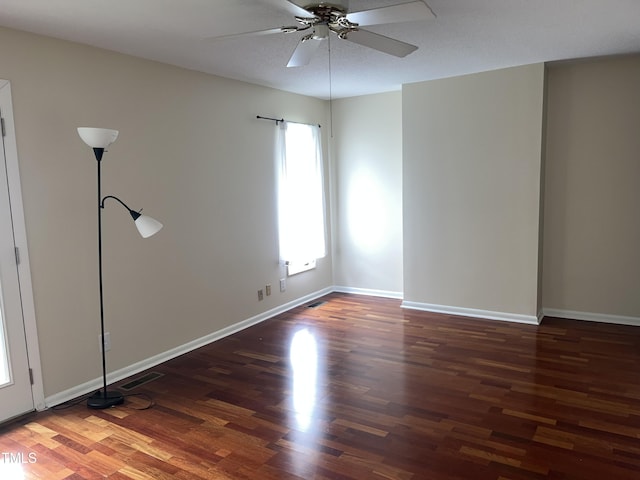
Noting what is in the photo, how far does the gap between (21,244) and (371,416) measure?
2.45 meters

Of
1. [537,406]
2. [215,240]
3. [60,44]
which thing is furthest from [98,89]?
[537,406]

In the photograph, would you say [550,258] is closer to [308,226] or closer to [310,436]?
[308,226]

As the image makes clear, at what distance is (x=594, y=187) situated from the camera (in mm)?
4430

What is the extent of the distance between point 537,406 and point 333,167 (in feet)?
12.6

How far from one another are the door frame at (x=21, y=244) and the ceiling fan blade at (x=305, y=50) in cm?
175

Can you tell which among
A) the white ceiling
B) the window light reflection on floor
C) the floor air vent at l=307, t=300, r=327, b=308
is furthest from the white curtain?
the window light reflection on floor

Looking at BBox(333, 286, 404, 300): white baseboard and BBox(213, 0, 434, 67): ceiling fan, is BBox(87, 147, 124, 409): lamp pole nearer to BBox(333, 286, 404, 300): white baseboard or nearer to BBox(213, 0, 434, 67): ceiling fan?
BBox(213, 0, 434, 67): ceiling fan

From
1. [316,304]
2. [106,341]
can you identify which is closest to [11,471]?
[106,341]

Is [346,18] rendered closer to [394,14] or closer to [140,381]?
[394,14]

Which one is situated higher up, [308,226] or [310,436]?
[308,226]

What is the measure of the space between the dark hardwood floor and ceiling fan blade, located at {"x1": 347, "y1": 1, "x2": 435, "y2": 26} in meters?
2.21

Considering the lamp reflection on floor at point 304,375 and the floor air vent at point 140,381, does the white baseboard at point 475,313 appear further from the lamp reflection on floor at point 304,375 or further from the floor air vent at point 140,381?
the floor air vent at point 140,381

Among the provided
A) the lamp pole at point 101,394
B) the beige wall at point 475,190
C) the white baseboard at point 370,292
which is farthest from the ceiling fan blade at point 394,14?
the white baseboard at point 370,292

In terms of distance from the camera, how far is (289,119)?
524 centimetres
